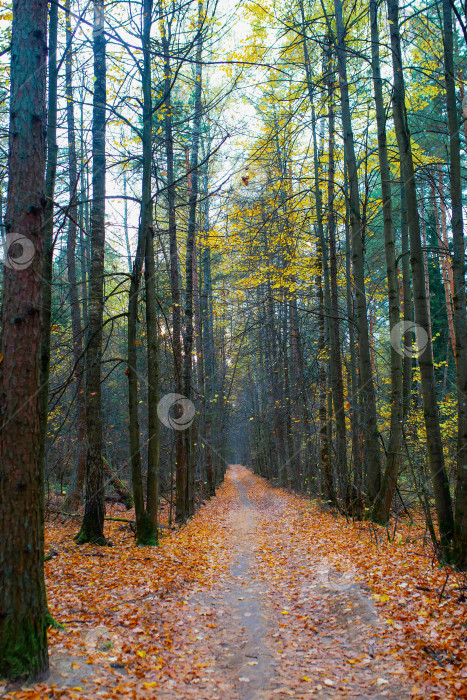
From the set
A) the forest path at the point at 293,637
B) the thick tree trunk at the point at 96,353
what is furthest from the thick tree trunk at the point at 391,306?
the thick tree trunk at the point at 96,353

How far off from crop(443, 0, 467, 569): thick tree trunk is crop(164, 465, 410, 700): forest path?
141cm

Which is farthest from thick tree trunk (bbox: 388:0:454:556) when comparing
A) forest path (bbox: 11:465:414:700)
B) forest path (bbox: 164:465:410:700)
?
forest path (bbox: 164:465:410:700)

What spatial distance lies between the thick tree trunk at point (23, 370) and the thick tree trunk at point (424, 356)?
456 centimetres

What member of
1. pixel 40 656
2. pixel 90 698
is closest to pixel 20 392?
pixel 40 656

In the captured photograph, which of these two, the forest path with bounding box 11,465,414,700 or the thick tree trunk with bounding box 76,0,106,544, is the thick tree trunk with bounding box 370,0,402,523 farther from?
the thick tree trunk with bounding box 76,0,106,544

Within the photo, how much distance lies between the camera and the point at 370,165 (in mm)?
12844

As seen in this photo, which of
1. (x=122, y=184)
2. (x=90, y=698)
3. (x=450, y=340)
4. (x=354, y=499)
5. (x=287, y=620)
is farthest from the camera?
(x=450, y=340)

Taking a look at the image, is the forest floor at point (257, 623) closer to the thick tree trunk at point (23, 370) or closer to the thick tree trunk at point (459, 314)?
the thick tree trunk at point (23, 370)

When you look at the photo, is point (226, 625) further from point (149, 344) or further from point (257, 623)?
point (149, 344)

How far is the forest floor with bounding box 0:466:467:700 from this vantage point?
356 centimetres

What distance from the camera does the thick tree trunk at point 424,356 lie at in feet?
19.5

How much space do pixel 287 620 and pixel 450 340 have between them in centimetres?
1394

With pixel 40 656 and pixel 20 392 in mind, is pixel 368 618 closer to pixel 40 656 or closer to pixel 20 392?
pixel 40 656

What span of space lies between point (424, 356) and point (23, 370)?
200 inches
